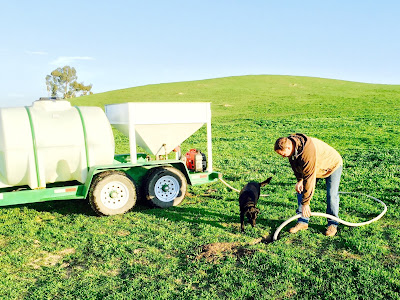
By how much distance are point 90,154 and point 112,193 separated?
976 millimetres

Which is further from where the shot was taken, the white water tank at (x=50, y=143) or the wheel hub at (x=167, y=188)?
the wheel hub at (x=167, y=188)

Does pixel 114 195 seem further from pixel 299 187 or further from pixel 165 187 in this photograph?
pixel 299 187

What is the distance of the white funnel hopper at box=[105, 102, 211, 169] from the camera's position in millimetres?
8141

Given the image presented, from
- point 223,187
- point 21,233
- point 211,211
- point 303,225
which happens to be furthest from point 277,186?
point 21,233

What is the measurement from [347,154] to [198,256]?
10745mm

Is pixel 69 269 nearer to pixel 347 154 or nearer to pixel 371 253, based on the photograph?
pixel 371 253

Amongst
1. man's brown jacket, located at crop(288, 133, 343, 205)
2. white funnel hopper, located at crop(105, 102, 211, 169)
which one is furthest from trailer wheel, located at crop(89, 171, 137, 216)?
man's brown jacket, located at crop(288, 133, 343, 205)

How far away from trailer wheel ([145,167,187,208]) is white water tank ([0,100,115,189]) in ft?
3.61

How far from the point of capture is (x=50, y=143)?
7.56 meters

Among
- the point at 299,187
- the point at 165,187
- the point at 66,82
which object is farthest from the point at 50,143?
the point at 66,82

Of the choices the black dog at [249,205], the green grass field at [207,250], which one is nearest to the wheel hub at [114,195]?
the green grass field at [207,250]

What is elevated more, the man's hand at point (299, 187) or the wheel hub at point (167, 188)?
the man's hand at point (299, 187)

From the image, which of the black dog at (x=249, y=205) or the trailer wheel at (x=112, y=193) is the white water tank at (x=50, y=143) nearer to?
the trailer wheel at (x=112, y=193)

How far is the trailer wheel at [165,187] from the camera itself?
27.2 feet
